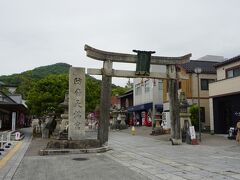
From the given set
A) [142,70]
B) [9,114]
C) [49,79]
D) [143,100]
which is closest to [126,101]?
[143,100]

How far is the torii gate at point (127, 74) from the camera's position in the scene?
19.8 m

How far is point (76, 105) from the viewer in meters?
→ 18.5

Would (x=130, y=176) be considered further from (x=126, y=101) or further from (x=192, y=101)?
(x=126, y=101)

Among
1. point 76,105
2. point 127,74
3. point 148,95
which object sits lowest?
point 76,105

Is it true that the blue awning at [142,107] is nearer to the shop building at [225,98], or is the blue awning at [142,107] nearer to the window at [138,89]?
the window at [138,89]

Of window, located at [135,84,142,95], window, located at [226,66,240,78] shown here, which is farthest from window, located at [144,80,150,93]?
window, located at [226,66,240,78]

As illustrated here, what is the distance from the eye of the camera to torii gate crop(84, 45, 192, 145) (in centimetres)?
1975

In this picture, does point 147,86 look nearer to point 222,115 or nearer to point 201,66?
point 201,66

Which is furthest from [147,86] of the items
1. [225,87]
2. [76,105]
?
[76,105]

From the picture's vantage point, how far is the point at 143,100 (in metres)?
51.3

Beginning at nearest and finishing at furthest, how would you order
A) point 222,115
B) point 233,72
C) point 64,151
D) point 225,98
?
point 64,151, point 225,98, point 233,72, point 222,115

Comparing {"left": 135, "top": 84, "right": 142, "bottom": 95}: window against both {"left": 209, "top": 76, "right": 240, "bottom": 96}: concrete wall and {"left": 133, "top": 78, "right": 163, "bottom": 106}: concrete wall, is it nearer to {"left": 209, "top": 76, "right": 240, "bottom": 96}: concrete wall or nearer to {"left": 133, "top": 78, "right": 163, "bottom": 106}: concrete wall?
{"left": 133, "top": 78, "right": 163, "bottom": 106}: concrete wall

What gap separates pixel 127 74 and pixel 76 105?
176 inches

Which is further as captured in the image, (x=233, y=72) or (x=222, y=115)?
(x=222, y=115)
